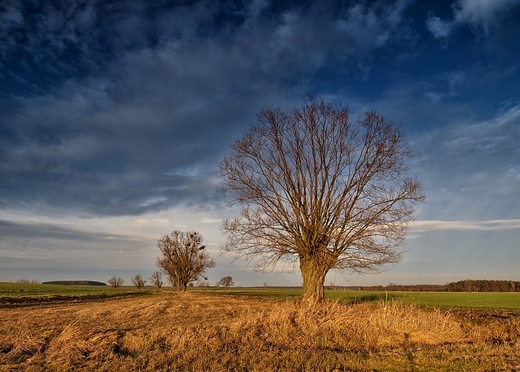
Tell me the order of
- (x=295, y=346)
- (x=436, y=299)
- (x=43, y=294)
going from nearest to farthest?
1. (x=295, y=346)
2. (x=436, y=299)
3. (x=43, y=294)

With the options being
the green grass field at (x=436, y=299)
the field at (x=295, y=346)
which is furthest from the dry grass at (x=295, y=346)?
the green grass field at (x=436, y=299)

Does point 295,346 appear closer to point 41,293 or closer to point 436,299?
point 436,299

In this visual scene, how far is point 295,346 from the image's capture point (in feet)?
27.8

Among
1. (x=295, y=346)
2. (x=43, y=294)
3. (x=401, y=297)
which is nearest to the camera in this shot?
(x=295, y=346)

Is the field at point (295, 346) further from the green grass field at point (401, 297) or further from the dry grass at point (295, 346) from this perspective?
the green grass field at point (401, 297)

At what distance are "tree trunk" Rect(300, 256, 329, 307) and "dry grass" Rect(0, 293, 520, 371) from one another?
357 centimetres

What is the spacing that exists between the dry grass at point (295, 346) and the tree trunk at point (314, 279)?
11.7 feet

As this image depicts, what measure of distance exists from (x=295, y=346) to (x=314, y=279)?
24.9 ft

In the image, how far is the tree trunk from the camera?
51.7 ft

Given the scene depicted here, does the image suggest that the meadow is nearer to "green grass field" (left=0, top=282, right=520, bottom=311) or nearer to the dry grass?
"green grass field" (left=0, top=282, right=520, bottom=311)

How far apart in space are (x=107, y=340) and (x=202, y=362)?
3.41m

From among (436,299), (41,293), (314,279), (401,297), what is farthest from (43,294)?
(401,297)

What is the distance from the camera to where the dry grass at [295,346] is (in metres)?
6.44

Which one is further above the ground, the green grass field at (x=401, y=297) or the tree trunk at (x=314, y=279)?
the tree trunk at (x=314, y=279)
